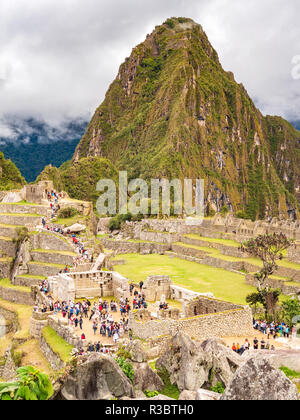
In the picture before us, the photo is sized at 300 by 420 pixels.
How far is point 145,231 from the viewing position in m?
78.0

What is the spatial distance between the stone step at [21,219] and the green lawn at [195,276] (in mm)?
10301

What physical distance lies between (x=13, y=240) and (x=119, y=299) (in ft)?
48.0

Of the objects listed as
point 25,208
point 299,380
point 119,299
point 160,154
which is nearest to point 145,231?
point 25,208

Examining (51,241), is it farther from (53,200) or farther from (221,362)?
(221,362)

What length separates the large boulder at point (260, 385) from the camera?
848 cm

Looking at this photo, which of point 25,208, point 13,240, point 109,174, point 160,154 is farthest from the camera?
point 160,154

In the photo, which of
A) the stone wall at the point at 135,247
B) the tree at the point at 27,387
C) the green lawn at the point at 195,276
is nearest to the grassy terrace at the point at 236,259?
the green lawn at the point at 195,276

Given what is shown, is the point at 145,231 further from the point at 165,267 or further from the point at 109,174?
the point at 109,174

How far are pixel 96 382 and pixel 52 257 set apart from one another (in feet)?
76.7

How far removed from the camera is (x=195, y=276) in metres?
44.8

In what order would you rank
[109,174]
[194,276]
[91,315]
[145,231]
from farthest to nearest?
[109,174]
[145,231]
[194,276]
[91,315]

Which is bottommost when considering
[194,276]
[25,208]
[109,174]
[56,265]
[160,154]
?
[194,276]

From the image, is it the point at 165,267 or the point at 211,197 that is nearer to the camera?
the point at 165,267

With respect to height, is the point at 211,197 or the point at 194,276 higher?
the point at 211,197
